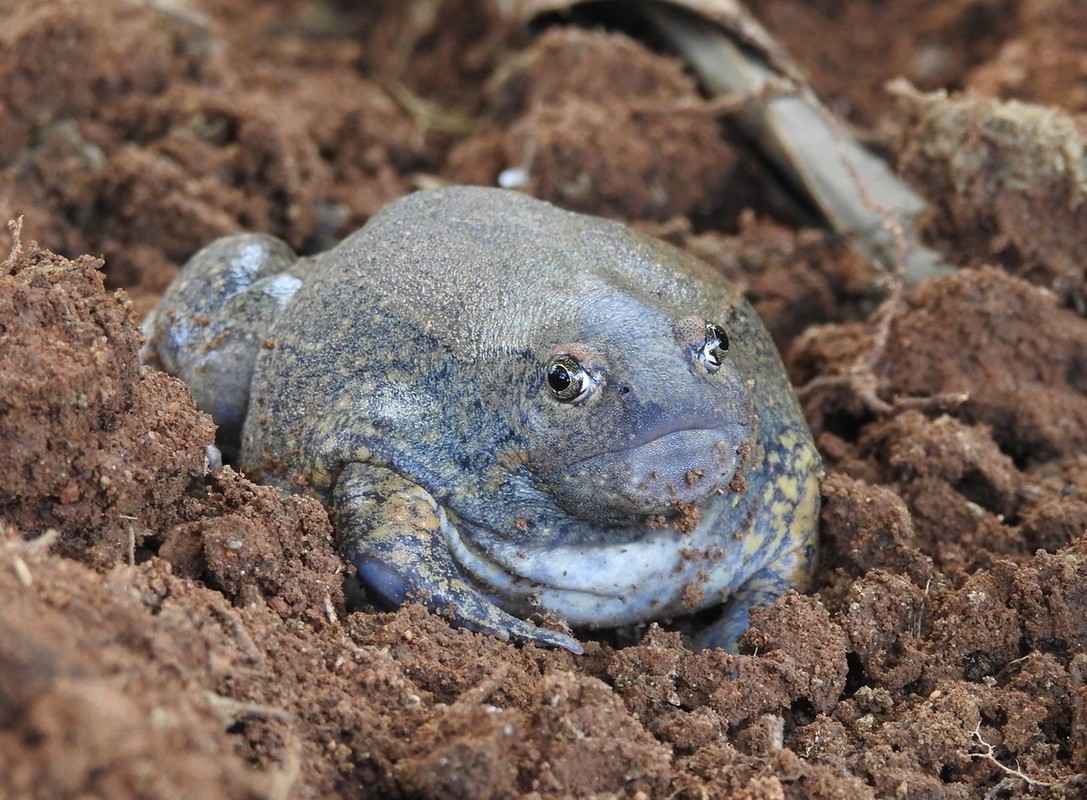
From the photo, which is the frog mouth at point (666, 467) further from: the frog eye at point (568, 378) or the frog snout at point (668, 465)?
the frog eye at point (568, 378)

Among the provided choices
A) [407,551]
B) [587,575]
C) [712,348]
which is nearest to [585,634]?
[587,575]

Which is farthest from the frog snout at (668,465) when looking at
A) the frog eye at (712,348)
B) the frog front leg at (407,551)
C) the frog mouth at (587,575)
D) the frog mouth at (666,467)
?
the frog front leg at (407,551)

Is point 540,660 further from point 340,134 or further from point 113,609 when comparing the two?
point 340,134

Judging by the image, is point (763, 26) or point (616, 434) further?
point (763, 26)

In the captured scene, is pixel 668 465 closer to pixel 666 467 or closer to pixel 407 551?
pixel 666 467

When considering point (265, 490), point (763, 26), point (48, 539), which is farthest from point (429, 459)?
point (763, 26)

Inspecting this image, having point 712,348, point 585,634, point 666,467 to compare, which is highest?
point 712,348

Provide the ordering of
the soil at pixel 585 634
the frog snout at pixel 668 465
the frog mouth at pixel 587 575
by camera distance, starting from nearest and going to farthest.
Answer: the soil at pixel 585 634 → the frog snout at pixel 668 465 → the frog mouth at pixel 587 575

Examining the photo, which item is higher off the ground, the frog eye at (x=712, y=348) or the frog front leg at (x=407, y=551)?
the frog eye at (x=712, y=348)
